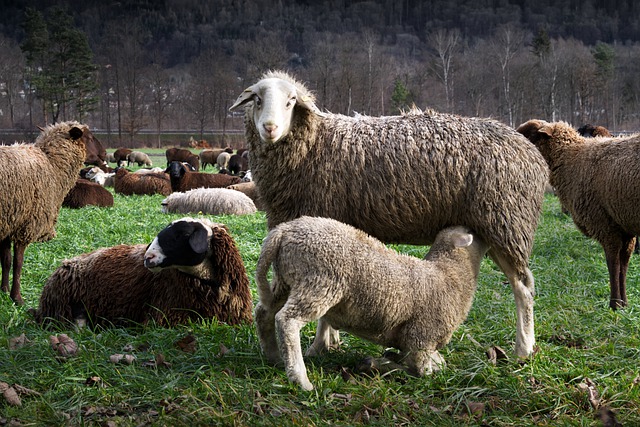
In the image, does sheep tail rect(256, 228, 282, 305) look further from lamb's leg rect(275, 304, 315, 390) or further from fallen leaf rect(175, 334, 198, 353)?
fallen leaf rect(175, 334, 198, 353)

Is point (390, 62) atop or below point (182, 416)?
atop

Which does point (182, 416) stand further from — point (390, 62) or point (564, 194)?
point (390, 62)

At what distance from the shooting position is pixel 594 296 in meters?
6.28

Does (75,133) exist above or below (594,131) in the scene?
above

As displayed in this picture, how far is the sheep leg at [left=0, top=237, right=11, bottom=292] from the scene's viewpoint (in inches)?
255

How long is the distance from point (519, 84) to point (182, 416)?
5373 cm

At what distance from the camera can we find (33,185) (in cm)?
662

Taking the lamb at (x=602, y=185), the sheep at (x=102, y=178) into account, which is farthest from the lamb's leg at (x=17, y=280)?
the sheep at (x=102, y=178)

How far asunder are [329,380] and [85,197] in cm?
1153

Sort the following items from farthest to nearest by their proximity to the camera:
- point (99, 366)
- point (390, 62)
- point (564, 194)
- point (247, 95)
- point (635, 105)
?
point (390, 62) < point (635, 105) < point (564, 194) < point (247, 95) < point (99, 366)

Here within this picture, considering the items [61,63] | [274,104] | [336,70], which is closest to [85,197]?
[274,104]

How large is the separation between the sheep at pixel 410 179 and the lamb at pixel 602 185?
6.46 feet

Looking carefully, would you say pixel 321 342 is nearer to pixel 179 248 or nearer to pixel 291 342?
pixel 291 342

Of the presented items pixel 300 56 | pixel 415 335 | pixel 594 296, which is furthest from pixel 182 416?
pixel 300 56
